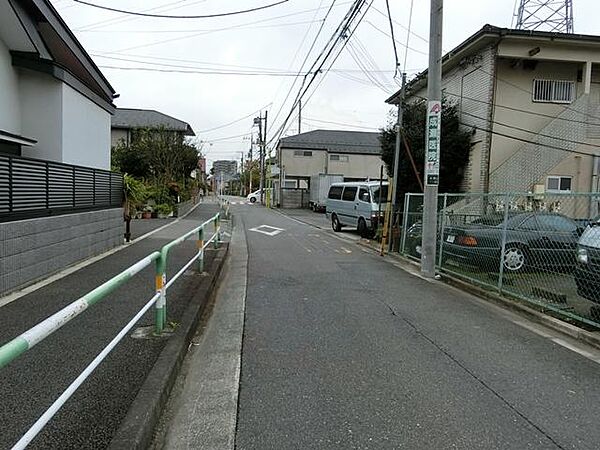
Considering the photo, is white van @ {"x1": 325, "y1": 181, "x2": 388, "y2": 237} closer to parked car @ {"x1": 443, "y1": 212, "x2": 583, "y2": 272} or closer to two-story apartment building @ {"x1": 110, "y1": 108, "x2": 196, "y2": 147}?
parked car @ {"x1": 443, "y1": 212, "x2": 583, "y2": 272}

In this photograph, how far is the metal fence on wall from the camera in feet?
21.2

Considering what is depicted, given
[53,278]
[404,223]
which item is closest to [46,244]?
[53,278]

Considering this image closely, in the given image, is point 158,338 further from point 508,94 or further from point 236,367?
point 508,94

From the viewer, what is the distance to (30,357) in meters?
4.04

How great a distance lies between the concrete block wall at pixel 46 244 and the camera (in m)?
6.32

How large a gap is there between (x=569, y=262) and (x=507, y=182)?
1090cm

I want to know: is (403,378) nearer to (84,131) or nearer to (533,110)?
(84,131)

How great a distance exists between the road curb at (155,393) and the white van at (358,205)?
37.4ft

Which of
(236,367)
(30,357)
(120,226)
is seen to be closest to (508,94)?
(120,226)

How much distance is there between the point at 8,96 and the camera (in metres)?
9.02

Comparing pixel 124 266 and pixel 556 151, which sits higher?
pixel 556 151

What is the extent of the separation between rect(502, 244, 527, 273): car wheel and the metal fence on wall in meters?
7.34

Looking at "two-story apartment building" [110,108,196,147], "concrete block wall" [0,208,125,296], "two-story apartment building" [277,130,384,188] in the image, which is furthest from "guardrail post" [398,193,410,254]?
"two-story apartment building" [277,130,384,188]

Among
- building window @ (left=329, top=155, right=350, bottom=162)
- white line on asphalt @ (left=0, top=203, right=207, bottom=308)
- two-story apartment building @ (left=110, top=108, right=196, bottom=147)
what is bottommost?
white line on asphalt @ (left=0, top=203, right=207, bottom=308)
